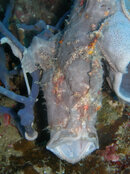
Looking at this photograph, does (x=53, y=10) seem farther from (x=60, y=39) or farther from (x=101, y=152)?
(x=101, y=152)

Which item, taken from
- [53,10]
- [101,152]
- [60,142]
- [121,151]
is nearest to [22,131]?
[60,142]

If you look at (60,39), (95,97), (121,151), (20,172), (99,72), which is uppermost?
(60,39)

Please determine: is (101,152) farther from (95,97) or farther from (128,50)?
(128,50)

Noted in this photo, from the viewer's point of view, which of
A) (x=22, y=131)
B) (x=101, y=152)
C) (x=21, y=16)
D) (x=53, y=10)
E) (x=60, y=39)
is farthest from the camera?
(x=53, y=10)

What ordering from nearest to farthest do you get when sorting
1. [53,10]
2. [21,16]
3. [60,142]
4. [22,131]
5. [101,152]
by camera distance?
[60,142] < [101,152] < [22,131] < [21,16] < [53,10]

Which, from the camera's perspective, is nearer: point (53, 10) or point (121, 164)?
point (121, 164)

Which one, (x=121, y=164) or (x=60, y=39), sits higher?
(x=60, y=39)
